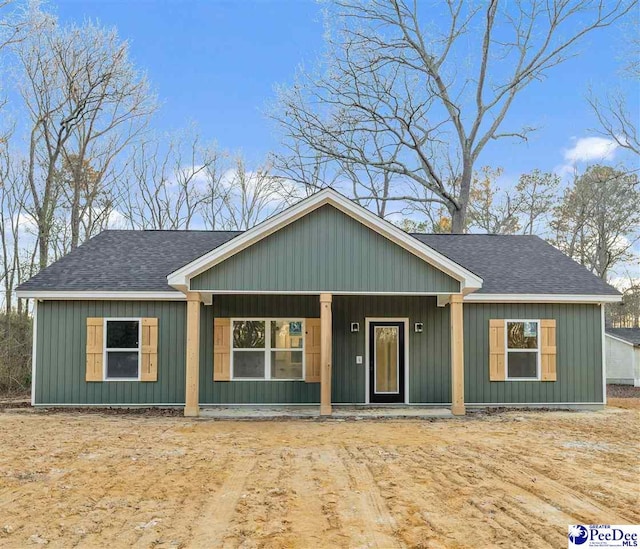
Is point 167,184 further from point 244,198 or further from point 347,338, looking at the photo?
point 347,338

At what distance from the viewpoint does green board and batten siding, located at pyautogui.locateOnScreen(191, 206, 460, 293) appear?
11789mm

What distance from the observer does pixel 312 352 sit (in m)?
13.5

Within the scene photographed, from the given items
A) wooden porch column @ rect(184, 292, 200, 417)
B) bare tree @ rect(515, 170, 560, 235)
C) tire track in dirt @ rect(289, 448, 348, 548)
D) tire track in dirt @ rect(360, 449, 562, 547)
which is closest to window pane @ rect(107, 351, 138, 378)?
wooden porch column @ rect(184, 292, 200, 417)

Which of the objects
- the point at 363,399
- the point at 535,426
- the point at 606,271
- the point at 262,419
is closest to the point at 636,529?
the point at 535,426

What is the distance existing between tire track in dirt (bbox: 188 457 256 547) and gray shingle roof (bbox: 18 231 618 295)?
702cm

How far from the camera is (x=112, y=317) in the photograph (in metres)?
13.2

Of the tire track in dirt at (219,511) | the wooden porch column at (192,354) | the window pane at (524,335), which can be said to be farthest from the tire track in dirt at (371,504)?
the window pane at (524,335)

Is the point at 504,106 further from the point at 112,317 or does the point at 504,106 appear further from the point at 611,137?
the point at 112,317

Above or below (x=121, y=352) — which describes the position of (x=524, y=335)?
above

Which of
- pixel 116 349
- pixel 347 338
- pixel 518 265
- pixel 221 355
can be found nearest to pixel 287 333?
pixel 347 338

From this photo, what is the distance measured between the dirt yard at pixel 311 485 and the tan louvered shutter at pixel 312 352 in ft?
9.08

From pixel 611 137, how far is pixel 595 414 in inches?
537

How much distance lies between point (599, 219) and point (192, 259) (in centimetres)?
2241

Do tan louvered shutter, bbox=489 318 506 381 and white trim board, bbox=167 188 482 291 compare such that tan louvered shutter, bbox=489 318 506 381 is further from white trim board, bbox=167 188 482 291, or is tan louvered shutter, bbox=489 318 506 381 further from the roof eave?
white trim board, bbox=167 188 482 291
